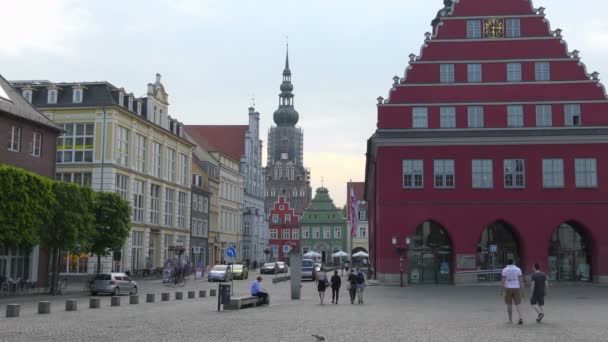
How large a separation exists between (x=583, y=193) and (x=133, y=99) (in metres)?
36.3

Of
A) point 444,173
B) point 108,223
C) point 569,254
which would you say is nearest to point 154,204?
point 108,223

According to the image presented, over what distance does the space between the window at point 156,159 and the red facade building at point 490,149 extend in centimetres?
2521

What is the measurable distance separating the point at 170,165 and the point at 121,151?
11097 mm

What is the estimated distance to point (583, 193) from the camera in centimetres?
4700

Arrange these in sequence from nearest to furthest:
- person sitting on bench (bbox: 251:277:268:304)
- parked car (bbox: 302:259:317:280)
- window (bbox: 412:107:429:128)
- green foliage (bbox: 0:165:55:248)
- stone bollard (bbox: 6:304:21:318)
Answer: stone bollard (bbox: 6:304:21:318) < person sitting on bench (bbox: 251:277:268:304) < green foliage (bbox: 0:165:55:248) < window (bbox: 412:107:429:128) < parked car (bbox: 302:259:317:280)

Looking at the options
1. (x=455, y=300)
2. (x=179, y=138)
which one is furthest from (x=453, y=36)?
Result: (x=179, y=138)

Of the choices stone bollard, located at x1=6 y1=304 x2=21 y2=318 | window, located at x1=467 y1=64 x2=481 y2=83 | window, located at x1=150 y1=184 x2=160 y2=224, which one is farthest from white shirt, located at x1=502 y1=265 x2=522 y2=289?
window, located at x1=150 y1=184 x2=160 y2=224

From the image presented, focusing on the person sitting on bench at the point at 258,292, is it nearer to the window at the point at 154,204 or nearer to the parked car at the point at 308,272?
the parked car at the point at 308,272

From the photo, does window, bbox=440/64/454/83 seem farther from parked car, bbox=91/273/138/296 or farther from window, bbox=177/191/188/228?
window, bbox=177/191/188/228

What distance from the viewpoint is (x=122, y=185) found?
5944cm

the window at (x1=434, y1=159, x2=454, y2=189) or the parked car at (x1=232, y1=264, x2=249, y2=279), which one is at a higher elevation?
the window at (x1=434, y1=159, x2=454, y2=189)

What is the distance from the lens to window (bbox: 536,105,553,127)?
4738 centimetres

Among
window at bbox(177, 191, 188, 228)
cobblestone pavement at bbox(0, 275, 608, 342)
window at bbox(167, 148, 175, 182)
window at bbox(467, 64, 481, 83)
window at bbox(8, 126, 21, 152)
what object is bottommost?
cobblestone pavement at bbox(0, 275, 608, 342)

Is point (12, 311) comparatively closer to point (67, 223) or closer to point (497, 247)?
point (67, 223)
